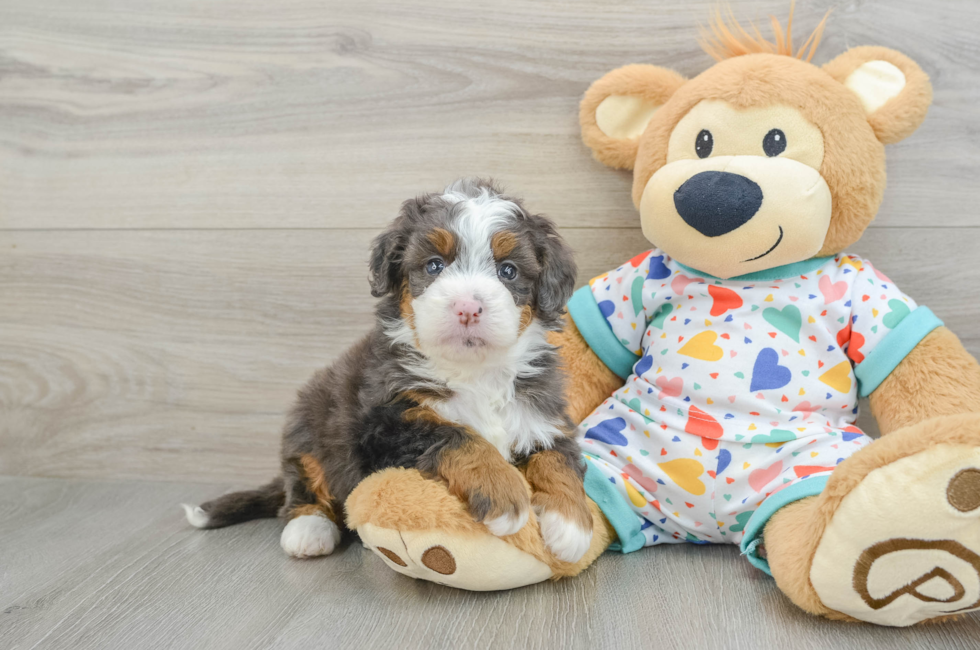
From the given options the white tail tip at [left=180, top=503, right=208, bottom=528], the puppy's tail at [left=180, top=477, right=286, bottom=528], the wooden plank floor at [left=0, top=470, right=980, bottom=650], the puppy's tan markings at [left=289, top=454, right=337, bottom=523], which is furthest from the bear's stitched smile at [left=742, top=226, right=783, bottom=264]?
the white tail tip at [left=180, top=503, right=208, bottom=528]

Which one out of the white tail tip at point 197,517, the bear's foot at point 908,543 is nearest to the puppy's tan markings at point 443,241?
the bear's foot at point 908,543

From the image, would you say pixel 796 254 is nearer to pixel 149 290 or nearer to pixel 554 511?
pixel 554 511

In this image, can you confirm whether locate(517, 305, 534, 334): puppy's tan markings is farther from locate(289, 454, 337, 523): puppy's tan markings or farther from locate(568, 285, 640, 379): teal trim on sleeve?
locate(289, 454, 337, 523): puppy's tan markings

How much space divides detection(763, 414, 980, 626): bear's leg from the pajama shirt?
0.76ft

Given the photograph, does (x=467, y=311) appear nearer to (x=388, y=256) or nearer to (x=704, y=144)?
(x=388, y=256)

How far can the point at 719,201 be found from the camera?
1.47 m

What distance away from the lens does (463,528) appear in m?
1.27

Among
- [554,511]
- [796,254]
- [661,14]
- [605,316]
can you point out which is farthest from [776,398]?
[661,14]

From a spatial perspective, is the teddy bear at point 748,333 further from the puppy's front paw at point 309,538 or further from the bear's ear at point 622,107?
the puppy's front paw at point 309,538

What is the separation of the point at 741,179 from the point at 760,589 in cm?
80

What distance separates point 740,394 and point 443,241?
711 mm

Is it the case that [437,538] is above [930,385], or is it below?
below

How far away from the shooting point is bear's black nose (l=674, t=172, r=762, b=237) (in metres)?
1.47

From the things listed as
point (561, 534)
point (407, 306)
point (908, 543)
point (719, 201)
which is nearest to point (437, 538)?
point (561, 534)
